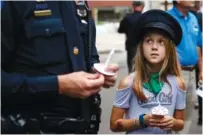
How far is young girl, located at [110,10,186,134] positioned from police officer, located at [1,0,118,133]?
0.93 meters

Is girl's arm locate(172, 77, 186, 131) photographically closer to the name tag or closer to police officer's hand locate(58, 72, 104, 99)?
police officer's hand locate(58, 72, 104, 99)

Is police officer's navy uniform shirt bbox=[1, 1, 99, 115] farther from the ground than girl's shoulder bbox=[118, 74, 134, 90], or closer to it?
farther from the ground

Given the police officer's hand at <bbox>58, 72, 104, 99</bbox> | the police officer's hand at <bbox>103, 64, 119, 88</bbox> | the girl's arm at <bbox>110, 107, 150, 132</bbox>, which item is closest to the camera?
the police officer's hand at <bbox>58, 72, 104, 99</bbox>

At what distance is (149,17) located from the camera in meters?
3.10

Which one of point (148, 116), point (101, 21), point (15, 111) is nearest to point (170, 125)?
point (148, 116)

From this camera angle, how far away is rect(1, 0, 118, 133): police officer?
6.34 feet

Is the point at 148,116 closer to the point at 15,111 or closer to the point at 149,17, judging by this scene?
the point at 149,17

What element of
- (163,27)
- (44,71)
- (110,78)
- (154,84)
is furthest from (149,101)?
(44,71)

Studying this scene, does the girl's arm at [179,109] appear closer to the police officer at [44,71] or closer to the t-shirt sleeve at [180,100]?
the t-shirt sleeve at [180,100]

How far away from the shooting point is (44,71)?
2.04 metres

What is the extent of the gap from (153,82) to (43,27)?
1.21 metres

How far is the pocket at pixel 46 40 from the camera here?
1976 mm

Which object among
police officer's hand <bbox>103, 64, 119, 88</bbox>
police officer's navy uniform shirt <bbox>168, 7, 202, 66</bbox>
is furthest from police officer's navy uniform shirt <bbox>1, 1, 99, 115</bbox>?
police officer's navy uniform shirt <bbox>168, 7, 202, 66</bbox>

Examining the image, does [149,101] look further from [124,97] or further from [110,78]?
[110,78]
